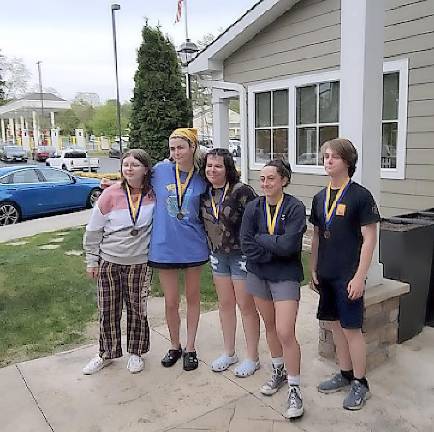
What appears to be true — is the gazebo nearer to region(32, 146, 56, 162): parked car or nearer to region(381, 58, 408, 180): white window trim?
region(32, 146, 56, 162): parked car

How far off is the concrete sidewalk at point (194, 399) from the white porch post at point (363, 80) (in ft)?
4.12

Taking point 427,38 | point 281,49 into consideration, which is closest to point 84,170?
point 281,49

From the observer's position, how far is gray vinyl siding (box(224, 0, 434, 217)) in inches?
209

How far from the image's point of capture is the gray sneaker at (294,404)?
257 centimetres

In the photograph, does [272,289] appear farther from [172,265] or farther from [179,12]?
[179,12]

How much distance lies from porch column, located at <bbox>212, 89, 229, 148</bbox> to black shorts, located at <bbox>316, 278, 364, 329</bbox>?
5887mm

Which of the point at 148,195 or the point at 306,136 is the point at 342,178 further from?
the point at 306,136

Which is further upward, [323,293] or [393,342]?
[323,293]

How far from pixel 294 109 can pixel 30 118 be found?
55044 millimetres

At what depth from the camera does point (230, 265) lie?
2934mm

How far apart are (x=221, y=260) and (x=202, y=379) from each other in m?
0.79

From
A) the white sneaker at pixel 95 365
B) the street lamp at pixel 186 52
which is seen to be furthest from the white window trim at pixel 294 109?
the white sneaker at pixel 95 365

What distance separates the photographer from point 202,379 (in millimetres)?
3064

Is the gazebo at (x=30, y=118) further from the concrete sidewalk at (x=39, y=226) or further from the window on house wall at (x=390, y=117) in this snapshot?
the window on house wall at (x=390, y=117)
